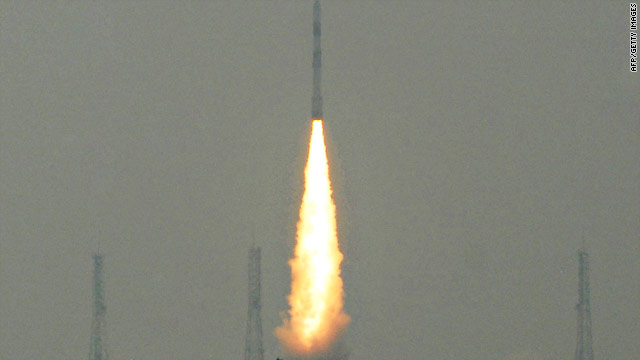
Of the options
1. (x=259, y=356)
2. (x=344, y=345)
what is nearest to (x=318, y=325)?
(x=344, y=345)

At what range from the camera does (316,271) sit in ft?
534

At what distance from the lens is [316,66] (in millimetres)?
158250

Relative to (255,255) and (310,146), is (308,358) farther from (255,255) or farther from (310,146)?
(255,255)

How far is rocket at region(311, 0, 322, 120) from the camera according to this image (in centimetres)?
15800

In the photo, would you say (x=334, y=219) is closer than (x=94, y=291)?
Yes

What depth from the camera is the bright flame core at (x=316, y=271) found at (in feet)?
529

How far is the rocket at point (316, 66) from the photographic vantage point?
158000 mm

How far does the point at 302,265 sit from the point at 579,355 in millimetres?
34841

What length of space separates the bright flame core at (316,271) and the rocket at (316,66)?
0.76 m

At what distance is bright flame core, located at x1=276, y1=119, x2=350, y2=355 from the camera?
16112cm

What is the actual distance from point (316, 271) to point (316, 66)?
43.7ft

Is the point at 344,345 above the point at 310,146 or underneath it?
underneath

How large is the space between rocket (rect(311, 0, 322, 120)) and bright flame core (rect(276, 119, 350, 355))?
0.76m

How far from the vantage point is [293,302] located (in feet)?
532
